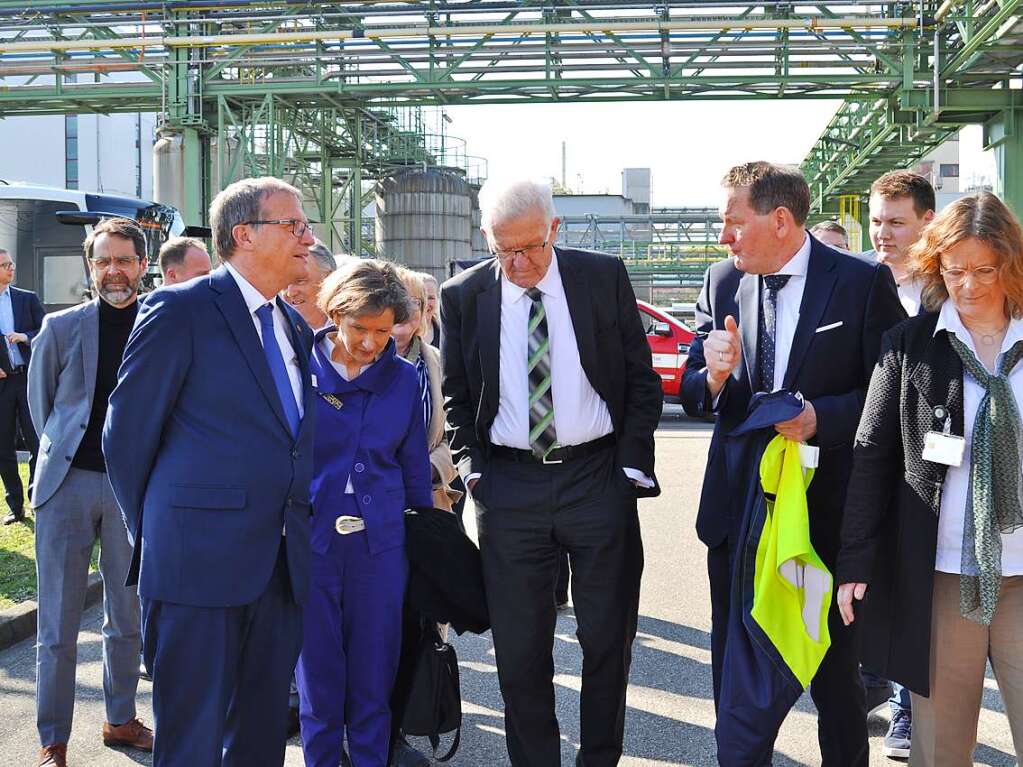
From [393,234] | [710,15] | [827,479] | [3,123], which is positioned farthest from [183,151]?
[3,123]

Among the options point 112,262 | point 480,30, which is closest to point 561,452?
point 112,262

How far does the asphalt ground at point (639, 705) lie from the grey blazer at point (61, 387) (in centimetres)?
117

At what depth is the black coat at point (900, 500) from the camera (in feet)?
10.5

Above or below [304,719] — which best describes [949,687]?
above

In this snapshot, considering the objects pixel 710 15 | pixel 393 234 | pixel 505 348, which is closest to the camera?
pixel 505 348

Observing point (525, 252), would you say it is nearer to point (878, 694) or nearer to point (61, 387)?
point (61, 387)

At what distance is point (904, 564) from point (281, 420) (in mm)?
1910

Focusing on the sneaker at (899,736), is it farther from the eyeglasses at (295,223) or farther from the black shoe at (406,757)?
the eyeglasses at (295,223)

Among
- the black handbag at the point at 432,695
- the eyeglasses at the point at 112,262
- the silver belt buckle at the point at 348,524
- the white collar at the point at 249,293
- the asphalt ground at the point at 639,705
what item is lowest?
the asphalt ground at the point at 639,705

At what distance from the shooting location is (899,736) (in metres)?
4.66

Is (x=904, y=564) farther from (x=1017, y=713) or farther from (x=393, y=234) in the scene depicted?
(x=393, y=234)

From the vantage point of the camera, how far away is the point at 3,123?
6662 centimetres

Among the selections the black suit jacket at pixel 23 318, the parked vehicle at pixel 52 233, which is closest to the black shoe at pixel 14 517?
the black suit jacket at pixel 23 318

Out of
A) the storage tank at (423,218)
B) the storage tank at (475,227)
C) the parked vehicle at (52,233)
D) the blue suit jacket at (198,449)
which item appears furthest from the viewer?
the storage tank at (475,227)
